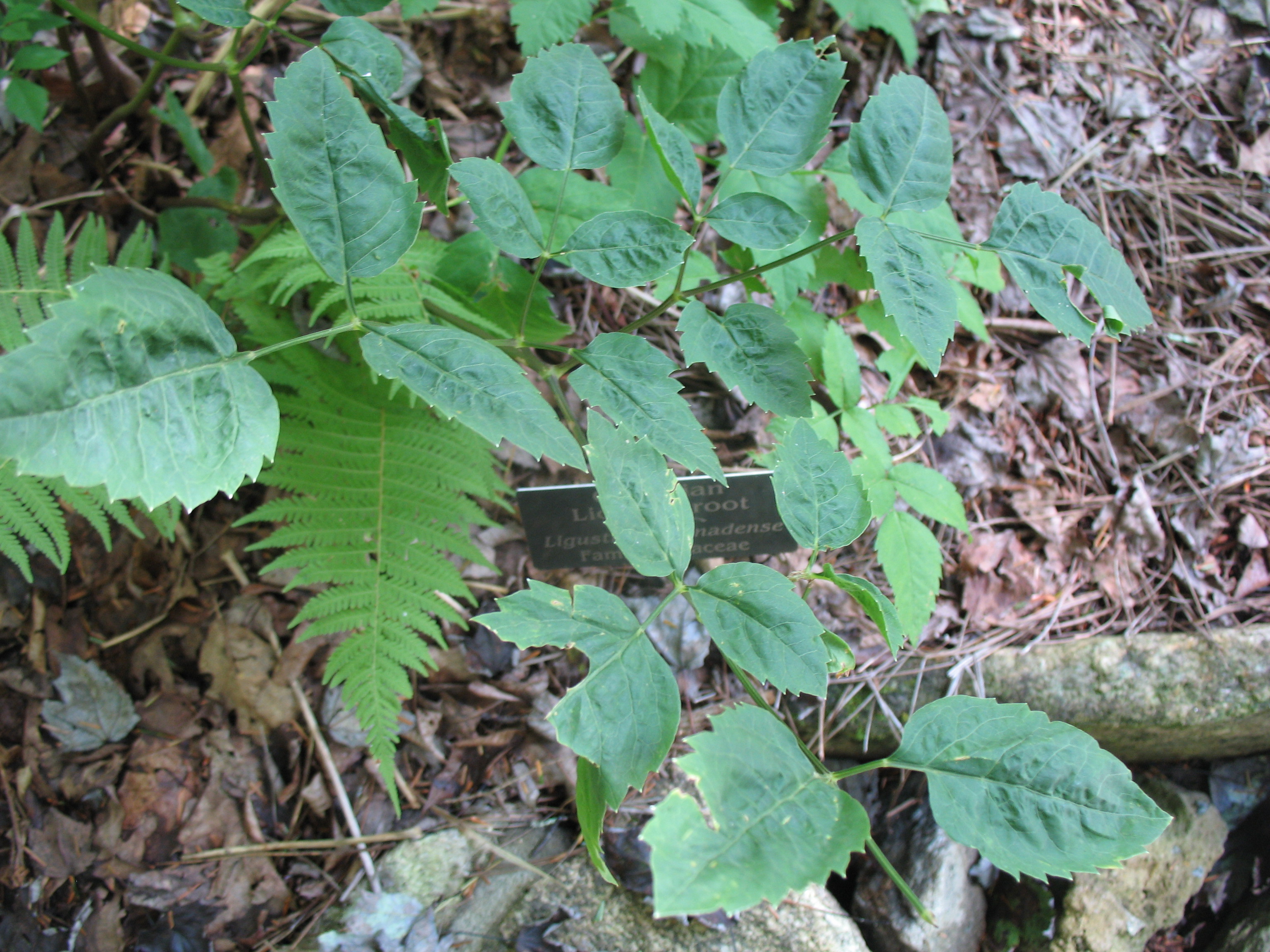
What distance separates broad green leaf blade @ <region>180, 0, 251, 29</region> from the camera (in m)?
1.11

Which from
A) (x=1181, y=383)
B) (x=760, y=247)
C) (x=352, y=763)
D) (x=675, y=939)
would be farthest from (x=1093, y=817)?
(x=1181, y=383)

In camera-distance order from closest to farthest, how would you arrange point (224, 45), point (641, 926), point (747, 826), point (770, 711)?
1. point (747, 826)
2. point (770, 711)
3. point (641, 926)
4. point (224, 45)

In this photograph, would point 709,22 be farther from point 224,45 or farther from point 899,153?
point 224,45

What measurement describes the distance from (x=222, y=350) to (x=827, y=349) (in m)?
1.26

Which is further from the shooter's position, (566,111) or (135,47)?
(135,47)

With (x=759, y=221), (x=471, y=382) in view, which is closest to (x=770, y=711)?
(x=471, y=382)

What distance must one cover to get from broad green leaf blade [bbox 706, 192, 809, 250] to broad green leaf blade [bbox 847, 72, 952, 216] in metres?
0.11

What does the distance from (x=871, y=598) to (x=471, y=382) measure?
618 mm

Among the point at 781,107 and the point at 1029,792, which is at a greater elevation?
the point at 781,107

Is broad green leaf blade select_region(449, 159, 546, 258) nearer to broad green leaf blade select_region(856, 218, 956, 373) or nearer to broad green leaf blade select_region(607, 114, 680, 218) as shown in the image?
broad green leaf blade select_region(856, 218, 956, 373)

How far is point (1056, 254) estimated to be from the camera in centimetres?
111

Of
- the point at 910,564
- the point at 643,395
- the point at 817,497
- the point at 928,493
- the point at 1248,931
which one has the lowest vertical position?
the point at 1248,931

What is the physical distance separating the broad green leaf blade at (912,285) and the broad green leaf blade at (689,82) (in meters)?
0.80

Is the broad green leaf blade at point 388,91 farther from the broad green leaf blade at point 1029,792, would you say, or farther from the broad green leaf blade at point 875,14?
the broad green leaf blade at point 875,14
